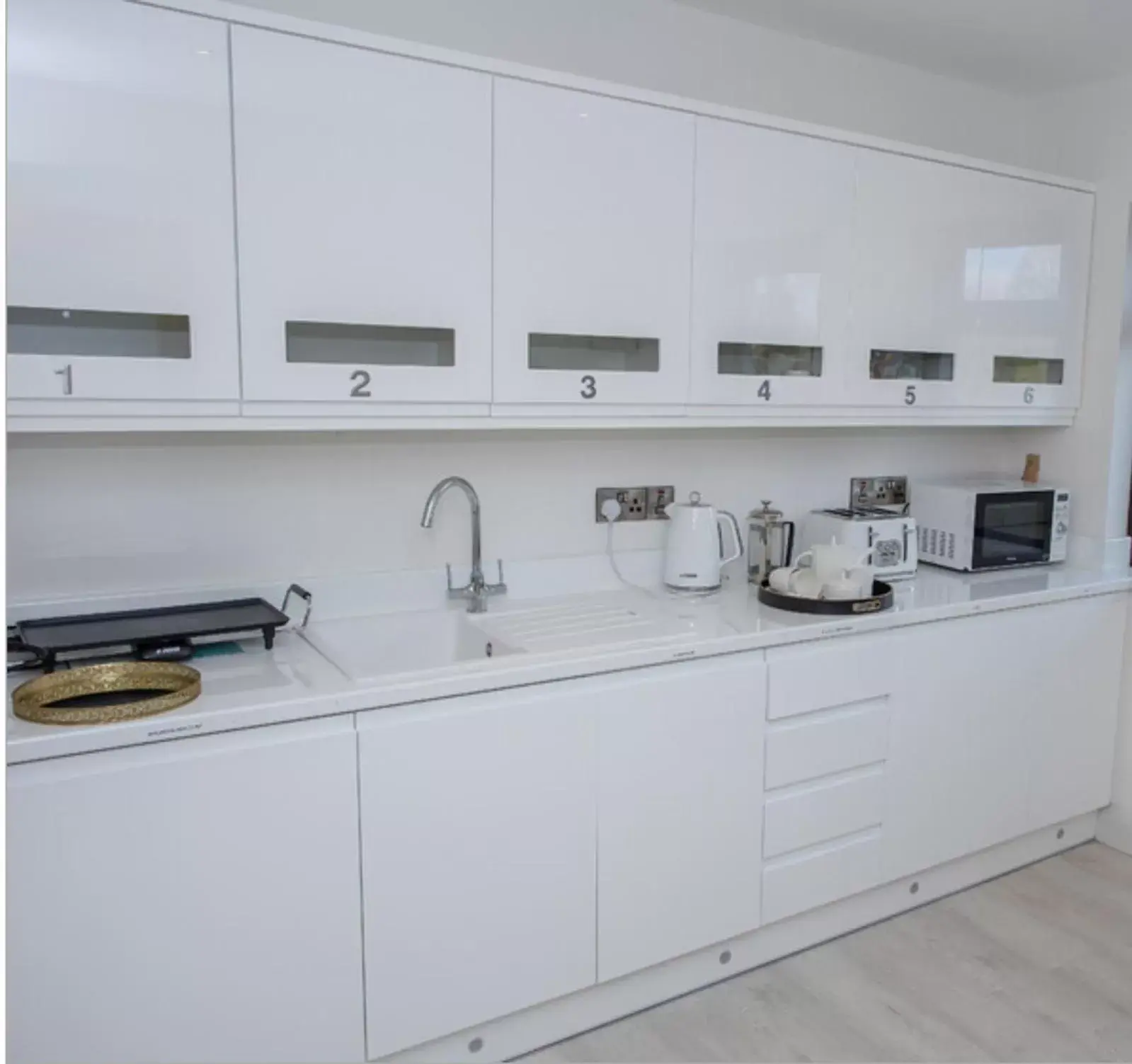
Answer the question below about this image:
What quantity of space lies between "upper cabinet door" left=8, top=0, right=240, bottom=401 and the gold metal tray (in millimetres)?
485

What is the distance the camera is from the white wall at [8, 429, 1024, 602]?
1.99 m

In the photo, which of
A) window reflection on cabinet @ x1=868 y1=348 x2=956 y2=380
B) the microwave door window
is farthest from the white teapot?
the microwave door window

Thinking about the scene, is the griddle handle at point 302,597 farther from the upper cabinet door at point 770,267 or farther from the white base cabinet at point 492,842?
the upper cabinet door at point 770,267

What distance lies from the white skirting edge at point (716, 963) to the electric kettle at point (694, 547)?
876 mm

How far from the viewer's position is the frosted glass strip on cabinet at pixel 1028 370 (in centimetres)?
290

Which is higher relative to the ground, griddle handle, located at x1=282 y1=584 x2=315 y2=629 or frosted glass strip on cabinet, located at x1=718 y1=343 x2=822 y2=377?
frosted glass strip on cabinet, located at x1=718 y1=343 x2=822 y2=377

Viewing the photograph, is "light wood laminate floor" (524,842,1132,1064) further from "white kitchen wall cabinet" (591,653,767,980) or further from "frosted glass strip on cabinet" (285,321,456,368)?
"frosted glass strip on cabinet" (285,321,456,368)

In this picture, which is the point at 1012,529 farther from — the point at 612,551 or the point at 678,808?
the point at 678,808

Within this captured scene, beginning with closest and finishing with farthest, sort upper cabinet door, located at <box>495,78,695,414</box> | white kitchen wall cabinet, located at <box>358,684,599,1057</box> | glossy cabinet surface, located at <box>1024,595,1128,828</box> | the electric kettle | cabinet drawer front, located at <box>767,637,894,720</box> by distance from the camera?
white kitchen wall cabinet, located at <box>358,684,599,1057</box>
upper cabinet door, located at <box>495,78,695,414</box>
cabinet drawer front, located at <box>767,637,894,720</box>
the electric kettle
glossy cabinet surface, located at <box>1024,595,1128,828</box>

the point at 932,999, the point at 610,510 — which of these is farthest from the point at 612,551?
the point at 932,999

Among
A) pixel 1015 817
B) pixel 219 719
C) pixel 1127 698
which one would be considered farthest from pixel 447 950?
pixel 1127 698

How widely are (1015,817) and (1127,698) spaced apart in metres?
0.60

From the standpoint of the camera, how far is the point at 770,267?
2.40 m

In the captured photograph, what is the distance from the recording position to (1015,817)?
2.77m
